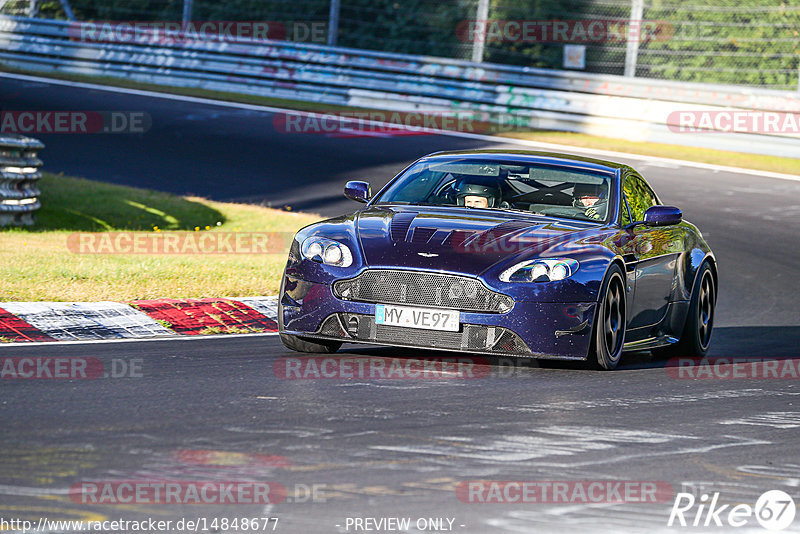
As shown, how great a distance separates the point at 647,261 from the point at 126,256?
543 centimetres

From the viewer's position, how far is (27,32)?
1118 inches

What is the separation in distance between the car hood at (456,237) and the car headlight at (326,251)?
0.35 feet

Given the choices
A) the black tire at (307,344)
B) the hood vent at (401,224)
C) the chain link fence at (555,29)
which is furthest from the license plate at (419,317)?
the chain link fence at (555,29)

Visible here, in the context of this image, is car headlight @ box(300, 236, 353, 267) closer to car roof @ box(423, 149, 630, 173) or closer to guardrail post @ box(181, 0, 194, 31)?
car roof @ box(423, 149, 630, 173)

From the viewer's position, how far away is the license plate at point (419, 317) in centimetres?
723

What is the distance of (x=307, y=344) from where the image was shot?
7.95 metres

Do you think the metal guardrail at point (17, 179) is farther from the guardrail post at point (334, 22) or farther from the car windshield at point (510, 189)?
the guardrail post at point (334, 22)

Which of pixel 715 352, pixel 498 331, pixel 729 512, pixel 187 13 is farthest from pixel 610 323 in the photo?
pixel 187 13

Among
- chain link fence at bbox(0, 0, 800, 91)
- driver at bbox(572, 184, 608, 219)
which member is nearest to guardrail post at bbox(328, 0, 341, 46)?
chain link fence at bbox(0, 0, 800, 91)

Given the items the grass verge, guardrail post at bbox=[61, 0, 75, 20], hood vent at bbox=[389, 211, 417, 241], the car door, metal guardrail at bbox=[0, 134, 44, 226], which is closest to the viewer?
hood vent at bbox=[389, 211, 417, 241]

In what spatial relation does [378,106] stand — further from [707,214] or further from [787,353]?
[787,353]

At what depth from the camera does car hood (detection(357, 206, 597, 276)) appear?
24.1 ft

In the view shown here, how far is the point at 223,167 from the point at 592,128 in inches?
277

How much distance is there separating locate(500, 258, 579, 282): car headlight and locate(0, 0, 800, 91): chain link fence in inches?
565
